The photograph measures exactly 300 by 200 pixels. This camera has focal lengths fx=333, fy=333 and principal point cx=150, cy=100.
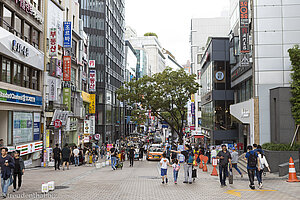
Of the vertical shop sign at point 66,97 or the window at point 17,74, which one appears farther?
the vertical shop sign at point 66,97

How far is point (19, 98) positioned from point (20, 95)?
0.30 metres

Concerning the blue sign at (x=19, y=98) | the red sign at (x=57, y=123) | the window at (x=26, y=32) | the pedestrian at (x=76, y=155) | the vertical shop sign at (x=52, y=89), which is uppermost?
the window at (x=26, y=32)

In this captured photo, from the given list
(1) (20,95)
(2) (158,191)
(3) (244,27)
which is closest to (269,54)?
(3) (244,27)

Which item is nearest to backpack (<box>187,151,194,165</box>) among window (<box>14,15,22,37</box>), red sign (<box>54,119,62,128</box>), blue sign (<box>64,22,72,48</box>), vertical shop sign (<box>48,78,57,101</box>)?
window (<box>14,15,22,37</box>)

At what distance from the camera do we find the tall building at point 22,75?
21719 mm

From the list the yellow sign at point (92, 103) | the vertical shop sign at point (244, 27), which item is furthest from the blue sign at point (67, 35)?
the vertical shop sign at point (244, 27)

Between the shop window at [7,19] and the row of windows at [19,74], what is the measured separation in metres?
2.13

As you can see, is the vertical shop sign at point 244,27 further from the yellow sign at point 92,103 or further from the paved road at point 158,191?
the yellow sign at point 92,103

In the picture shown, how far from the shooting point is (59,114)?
31125mm

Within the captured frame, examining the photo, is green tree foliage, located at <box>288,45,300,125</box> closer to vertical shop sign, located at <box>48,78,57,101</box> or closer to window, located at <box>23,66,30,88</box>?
window, located at <box>23,66,30,88</box>

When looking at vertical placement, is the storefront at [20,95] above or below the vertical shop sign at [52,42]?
below

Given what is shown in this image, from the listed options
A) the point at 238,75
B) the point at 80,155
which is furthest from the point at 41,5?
the point at 238,75

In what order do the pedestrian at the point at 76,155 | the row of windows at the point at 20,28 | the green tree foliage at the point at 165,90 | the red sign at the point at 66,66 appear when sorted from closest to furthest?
the row of windows at the point at 20,28
the pedestrian at the point at 76,155
the red sign at the point at 66,66
the green tree foliage at the point at 165,90

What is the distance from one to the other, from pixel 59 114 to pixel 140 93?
A: 11.9 meters
